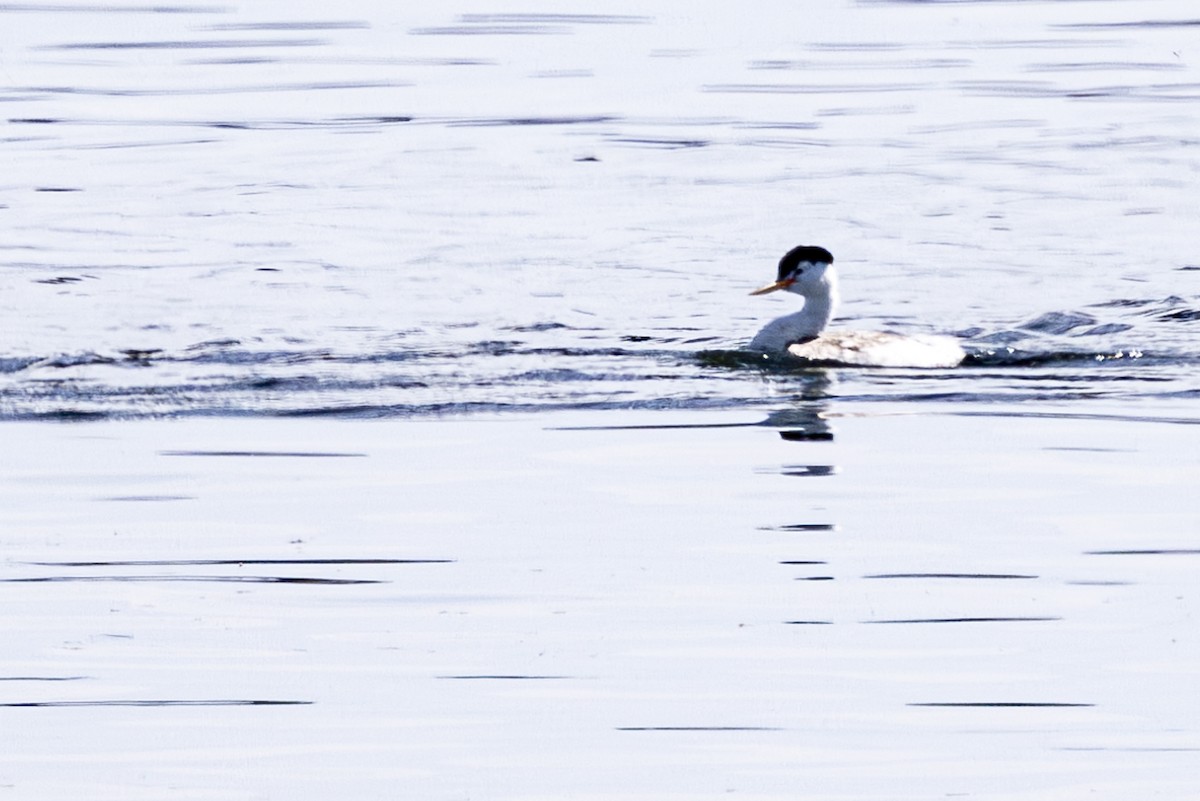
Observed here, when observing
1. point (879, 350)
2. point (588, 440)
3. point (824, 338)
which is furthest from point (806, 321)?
point (588, 440)

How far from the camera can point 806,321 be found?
58.8 feet

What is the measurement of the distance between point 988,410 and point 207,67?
20.2 m

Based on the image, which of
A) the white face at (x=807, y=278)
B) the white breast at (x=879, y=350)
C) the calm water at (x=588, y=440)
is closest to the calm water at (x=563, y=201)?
the calm water at (x=588, y=440)

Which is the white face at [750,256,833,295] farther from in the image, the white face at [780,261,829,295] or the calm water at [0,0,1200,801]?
the calm water at [0,0,1200,801]

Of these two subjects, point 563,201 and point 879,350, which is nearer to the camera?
point 879,350

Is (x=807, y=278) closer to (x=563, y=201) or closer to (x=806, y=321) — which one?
(x=806, y=321)

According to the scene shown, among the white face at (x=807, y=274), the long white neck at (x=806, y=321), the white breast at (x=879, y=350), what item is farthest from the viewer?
the white face at (x=807, y=274)

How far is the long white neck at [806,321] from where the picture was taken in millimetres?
17641

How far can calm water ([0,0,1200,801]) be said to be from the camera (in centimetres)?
864

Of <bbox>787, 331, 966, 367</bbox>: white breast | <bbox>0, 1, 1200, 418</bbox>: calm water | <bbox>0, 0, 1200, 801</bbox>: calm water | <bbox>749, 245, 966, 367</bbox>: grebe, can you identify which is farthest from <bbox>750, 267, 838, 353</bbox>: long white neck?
<bbox>0, 1, 1200, 418</bbox>: calm water

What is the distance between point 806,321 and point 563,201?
6.83m

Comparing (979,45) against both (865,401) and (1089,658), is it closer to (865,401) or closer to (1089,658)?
(865,401)

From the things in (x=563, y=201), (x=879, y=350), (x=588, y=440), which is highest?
(x=563, y=201)

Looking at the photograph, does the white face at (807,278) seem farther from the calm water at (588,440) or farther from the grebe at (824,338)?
the calm water at (588,440)
